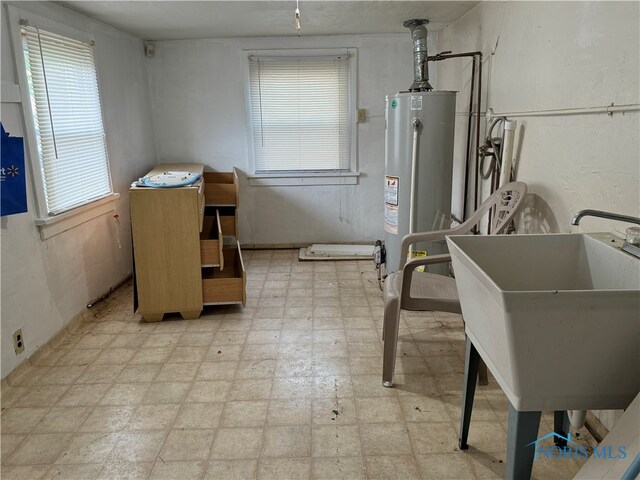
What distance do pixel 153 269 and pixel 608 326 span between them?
2.56 m

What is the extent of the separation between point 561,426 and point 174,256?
2300 millimetres

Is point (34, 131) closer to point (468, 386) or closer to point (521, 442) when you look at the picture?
point (468, 386)

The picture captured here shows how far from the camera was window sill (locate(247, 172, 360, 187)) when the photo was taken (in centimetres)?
454

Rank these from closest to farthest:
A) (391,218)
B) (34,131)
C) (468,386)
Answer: (468,386) → (34,131) → (391,218)

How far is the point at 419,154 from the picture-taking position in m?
3.07

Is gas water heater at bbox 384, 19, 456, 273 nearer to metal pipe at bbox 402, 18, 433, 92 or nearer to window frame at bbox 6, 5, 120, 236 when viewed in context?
metal pipe at bbox 402, 18, 433, 92

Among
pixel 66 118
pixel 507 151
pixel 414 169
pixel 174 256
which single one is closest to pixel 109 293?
pixel 174 256

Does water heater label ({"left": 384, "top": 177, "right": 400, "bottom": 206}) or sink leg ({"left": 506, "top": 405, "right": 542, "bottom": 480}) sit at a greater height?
water heater label ({"left": 384, "top": 177, "right": 400, "bottom": 206})

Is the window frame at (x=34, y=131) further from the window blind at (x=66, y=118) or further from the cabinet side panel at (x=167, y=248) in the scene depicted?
the cabinet side panel at (x=167, y=248)

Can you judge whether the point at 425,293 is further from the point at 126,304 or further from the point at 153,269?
the point at 126,304

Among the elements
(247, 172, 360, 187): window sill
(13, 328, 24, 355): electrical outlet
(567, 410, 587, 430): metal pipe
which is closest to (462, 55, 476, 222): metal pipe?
(247, 172, 360, 187): window sill

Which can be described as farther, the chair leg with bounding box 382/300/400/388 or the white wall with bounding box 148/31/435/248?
the white wall with bounding box 148/31/435/248

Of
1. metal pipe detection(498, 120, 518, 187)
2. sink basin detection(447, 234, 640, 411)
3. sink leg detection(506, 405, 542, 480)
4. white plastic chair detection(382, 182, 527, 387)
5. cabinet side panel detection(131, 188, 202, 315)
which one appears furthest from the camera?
cabinet side panel detection(131, 188, 202, 315)

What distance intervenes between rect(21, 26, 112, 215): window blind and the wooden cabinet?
18.0 inches
